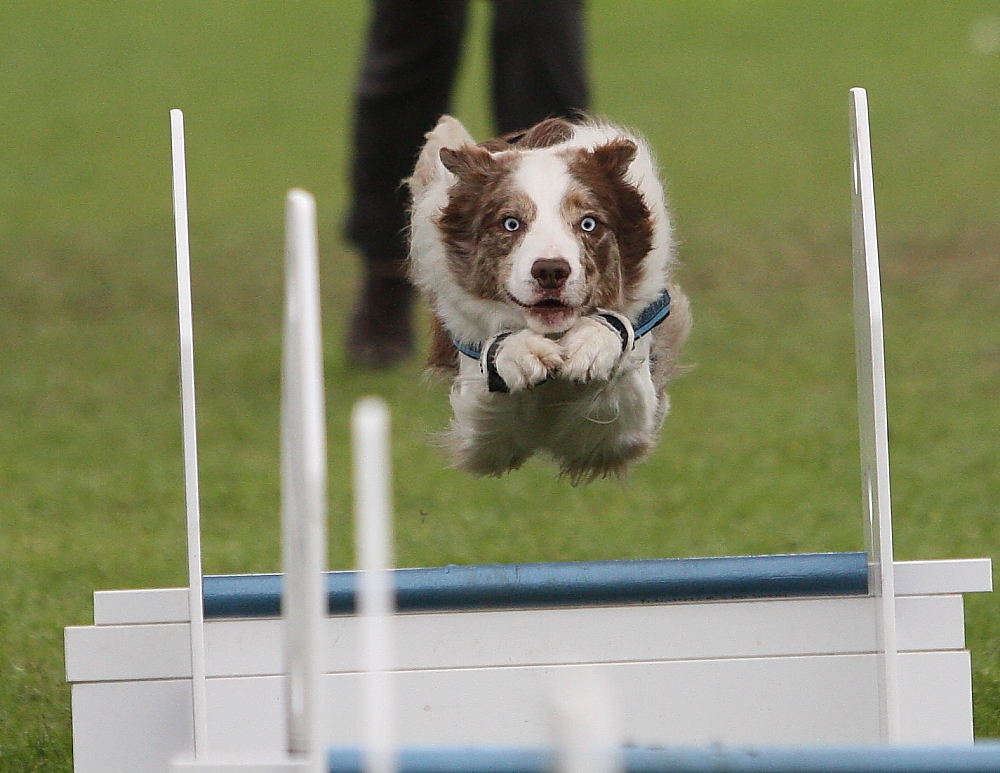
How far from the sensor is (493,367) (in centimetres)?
231

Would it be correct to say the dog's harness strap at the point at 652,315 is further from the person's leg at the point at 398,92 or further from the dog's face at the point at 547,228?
the person's leg at the point at 398,92

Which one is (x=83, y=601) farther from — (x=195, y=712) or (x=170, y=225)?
(x=170, y=225)

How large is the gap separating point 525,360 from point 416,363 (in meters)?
1.84

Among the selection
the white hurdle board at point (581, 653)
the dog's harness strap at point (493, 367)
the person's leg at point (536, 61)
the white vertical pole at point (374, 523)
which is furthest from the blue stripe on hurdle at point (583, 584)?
the white vertical pole at point (374, 523)

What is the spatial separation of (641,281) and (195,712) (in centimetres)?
96

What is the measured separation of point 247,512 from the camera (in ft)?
18.1

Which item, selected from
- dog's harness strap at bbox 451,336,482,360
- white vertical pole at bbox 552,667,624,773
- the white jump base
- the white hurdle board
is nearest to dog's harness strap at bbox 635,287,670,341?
dog's harness strap at bbox 451,336,482,360

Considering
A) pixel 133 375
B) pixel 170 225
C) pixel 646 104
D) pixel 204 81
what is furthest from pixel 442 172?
pixel 204 81

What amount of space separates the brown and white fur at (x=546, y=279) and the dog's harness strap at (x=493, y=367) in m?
0.01

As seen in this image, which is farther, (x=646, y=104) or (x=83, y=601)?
(x=646, y=104)

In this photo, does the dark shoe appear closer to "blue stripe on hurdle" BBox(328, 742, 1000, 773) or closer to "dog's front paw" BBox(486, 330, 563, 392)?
"dog's front paw" BBox(486, 330, 563, 392)

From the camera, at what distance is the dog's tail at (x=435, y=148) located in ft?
Result: 8.20

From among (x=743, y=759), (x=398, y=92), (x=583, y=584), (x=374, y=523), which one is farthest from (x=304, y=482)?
(x=398, y=92)

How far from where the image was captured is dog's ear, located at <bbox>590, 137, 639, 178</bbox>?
93.4 inches
